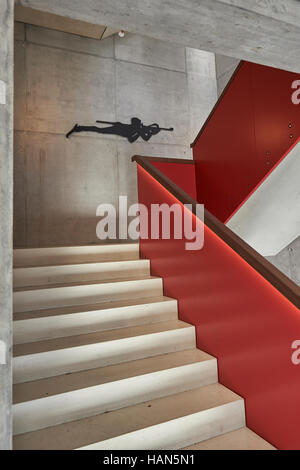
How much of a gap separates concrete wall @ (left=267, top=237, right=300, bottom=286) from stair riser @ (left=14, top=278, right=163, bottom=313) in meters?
2.36

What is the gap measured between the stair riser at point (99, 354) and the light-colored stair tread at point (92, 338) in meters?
0.04

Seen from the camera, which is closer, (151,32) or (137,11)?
(137,11)

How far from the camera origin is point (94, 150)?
16.3 feet

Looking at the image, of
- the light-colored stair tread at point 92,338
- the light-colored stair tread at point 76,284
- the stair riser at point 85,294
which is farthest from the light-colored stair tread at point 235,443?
the light-colored stair tread at point 76,284

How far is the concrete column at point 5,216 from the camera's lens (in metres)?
1.15

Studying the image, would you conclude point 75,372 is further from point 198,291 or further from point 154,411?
point 198,291

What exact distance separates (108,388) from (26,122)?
13.4 ft

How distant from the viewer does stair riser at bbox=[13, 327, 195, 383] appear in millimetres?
1887

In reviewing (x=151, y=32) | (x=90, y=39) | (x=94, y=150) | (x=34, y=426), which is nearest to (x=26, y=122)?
(x=94, y=150)

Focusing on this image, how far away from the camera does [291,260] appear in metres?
4.34

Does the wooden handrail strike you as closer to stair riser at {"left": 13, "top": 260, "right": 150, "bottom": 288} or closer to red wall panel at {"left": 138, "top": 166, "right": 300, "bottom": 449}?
red wall panel at {"left": 138, "top": 166, "right": 300, "bottom": 449}

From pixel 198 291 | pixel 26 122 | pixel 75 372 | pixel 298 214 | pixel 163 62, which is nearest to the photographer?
pixel 75 372

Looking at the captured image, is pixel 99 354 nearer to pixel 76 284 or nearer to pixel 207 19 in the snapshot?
pixel 76 284

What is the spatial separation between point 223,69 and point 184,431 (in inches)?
238
